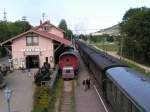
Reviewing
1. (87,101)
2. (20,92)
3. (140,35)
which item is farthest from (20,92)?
(140,35)

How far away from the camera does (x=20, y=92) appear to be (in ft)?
116

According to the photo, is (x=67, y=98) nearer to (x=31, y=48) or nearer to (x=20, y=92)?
(x=20, y=92)

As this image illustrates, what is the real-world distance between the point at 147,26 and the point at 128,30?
18.1ft

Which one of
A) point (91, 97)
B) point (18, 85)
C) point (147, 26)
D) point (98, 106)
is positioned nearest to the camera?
point (98, 106)

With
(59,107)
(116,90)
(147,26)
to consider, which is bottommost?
(59,107)

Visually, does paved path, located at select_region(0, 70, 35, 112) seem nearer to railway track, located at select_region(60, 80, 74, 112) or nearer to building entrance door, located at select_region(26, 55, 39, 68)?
railway track, located at select_region(60, 80, 74, 112)

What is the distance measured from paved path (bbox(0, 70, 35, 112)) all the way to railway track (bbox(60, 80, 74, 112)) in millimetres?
2319

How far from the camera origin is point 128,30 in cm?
7012

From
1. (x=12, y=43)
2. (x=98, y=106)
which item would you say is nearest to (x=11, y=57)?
(x=12, y=43)

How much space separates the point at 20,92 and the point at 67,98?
482cm

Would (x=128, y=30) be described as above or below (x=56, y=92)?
above

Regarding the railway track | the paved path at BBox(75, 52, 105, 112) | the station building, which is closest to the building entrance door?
the station building

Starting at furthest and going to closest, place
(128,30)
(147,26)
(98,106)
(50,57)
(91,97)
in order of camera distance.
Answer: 1. (128,30)
2. (147,26)
3. (50,57)
4. (91,97)
5. (98,106)

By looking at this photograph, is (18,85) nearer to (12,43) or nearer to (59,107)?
(59,107)
